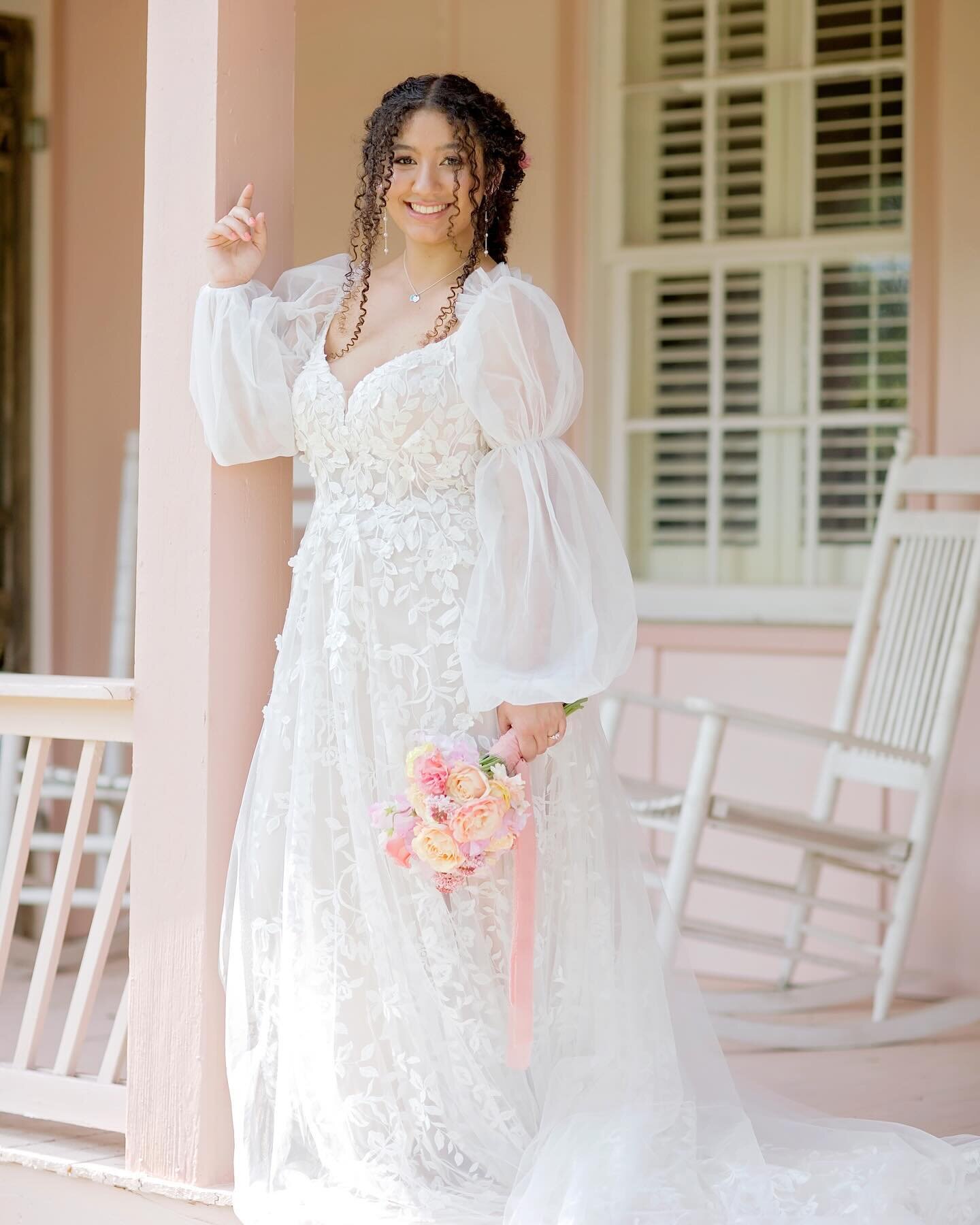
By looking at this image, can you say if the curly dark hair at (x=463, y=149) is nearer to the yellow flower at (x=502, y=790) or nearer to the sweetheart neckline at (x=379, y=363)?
the sweetheart neckline at (x=379, y=363)

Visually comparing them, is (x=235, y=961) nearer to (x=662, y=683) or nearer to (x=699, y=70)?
(x=662, y=683)

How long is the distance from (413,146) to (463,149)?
0.23ft

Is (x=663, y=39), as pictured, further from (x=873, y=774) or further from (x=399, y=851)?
(x=399, y=851)

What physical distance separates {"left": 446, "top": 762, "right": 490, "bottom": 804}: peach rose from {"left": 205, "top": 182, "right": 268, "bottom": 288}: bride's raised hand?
0.83 m

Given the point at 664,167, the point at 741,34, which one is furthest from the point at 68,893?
the point at 741,34

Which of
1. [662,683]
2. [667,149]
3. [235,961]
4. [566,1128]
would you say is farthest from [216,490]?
[667,149]

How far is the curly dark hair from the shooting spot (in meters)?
2.22

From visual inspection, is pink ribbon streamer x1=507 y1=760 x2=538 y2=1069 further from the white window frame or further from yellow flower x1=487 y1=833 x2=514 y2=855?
the white window frame

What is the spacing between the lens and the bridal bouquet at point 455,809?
2082 millimetres

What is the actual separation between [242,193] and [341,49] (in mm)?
2426

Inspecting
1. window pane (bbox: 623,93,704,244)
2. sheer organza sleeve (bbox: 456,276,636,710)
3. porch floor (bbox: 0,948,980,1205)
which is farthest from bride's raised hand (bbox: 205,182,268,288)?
window pane (bbox: 623,93,704,244)

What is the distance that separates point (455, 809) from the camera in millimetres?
2086

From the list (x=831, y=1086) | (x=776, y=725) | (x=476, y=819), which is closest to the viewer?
(x=476, y=819)

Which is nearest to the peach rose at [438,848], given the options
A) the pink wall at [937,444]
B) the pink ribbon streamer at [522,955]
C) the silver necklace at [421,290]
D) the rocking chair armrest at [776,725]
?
the pink ribbon streamer at [522,955]
